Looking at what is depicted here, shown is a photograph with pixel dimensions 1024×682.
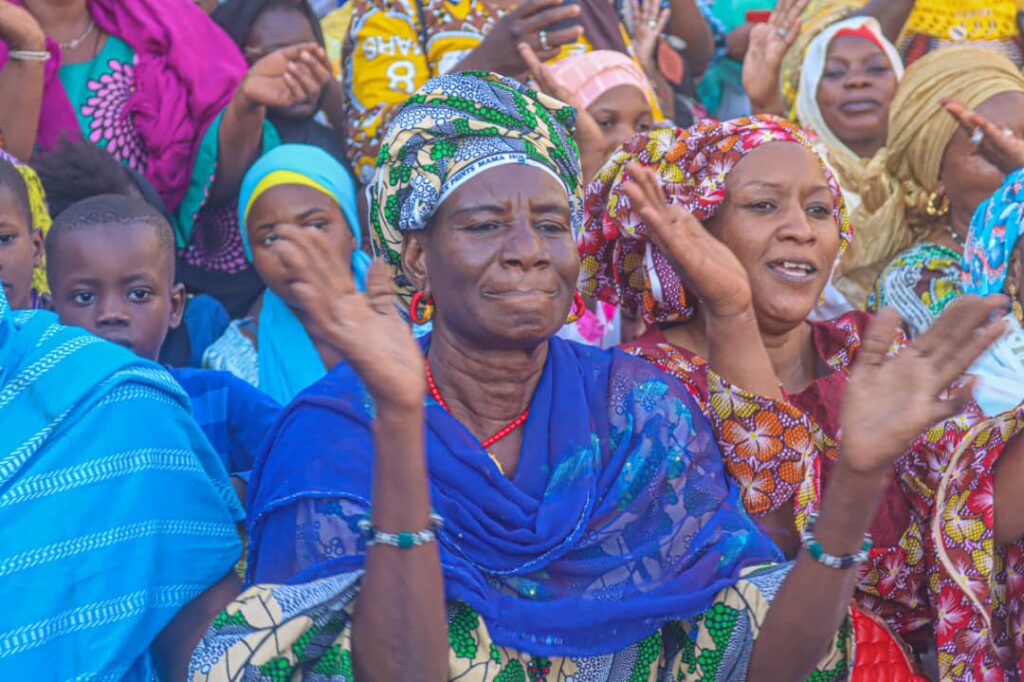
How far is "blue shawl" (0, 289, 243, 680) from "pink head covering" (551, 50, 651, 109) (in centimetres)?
253

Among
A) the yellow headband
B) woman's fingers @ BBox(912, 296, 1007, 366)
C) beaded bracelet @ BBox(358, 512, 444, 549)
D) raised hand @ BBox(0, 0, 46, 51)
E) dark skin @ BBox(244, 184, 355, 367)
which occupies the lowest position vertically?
dark skin @ BBox(244, 184, 355, 367)

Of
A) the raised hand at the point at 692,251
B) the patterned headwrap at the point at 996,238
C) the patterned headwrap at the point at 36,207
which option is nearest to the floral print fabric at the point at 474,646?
the raised hand at the point at 692,251

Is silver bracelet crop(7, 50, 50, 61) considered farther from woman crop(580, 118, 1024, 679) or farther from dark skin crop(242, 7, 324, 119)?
woman crop(580, 118, 1024, 679)

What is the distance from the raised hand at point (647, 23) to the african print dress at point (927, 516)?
328cm

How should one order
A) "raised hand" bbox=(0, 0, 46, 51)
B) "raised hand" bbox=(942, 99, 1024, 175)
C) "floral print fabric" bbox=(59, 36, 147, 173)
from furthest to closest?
"floral print fabric" bbox=(59, 36, 147, 173)
"raised hand" bbox=(0, 0, 46, 51)
"raised hand" bbox=(942, 99, 1024, 175)

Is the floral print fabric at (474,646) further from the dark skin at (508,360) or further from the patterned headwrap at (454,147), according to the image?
the patterned headwrap at (454,147)

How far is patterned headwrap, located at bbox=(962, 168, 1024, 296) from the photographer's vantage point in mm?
3697

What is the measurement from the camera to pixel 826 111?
20.9ft

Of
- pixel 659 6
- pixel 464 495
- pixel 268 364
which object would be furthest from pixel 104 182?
pixel 659 6

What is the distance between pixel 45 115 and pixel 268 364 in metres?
1.22

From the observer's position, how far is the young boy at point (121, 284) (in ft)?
13.6

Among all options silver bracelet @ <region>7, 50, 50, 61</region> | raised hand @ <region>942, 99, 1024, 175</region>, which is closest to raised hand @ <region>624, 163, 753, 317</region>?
raised hand @ <region>942, 99, 1024, 175</region>

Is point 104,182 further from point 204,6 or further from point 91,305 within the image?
point 204,6

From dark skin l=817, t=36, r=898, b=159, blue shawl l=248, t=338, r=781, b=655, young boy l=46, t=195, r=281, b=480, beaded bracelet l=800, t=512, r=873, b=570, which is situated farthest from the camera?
dark skin l=817, t=36, r=898, b=159
